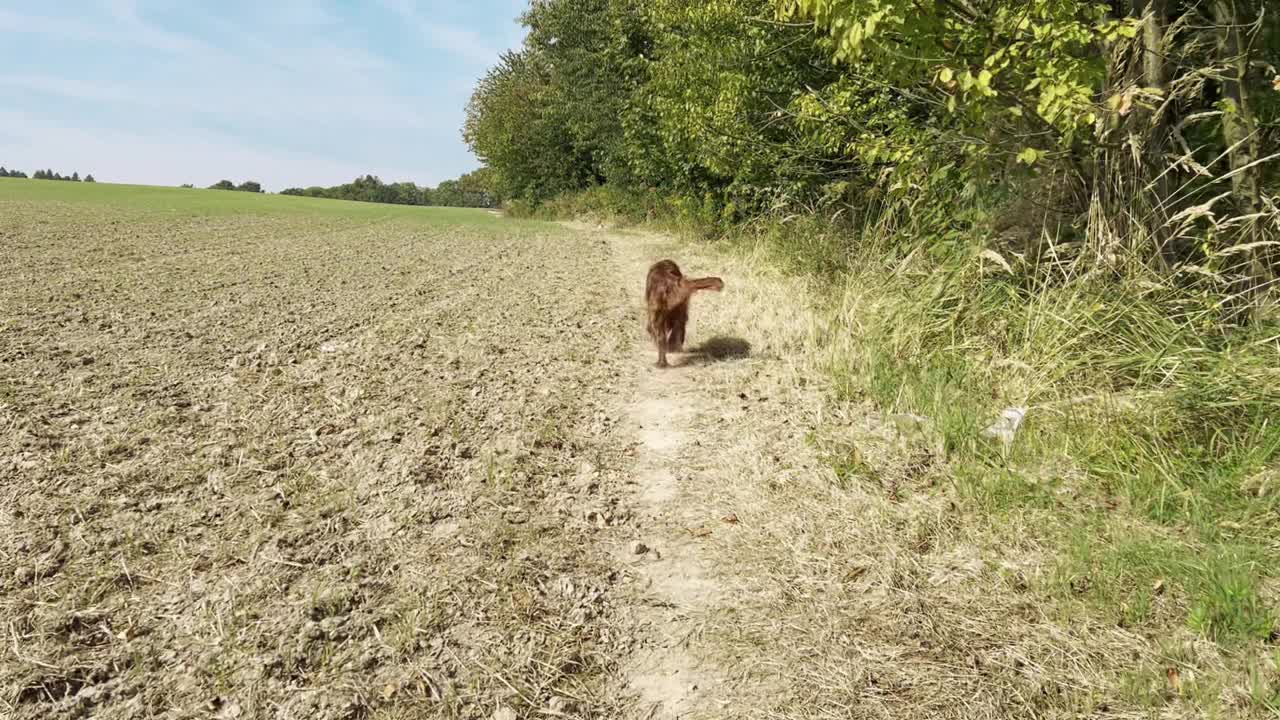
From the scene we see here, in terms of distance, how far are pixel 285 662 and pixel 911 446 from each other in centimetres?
302

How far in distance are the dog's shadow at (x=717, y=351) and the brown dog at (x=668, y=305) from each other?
0.20m

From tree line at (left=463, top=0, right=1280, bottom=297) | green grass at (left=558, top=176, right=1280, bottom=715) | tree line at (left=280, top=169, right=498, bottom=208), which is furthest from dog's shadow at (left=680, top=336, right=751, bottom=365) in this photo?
tree line at (left=280, top=169, right=498, bottom=208)

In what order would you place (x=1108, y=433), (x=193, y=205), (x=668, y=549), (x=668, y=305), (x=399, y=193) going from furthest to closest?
(x=399, y=193) → (x=193, y=205) → (x=668, y=305) → (x=1108, y=433) → (x=668, y=549)

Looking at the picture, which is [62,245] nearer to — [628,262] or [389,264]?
[389,264]

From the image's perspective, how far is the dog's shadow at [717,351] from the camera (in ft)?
18.9

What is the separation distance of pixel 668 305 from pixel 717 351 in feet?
2.75

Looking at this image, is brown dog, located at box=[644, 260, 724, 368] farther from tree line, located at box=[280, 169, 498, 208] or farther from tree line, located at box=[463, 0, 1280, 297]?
A: tree line, located at box=[280, 169, 498, 208]

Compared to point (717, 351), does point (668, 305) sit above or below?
above

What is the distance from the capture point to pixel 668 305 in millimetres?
5383

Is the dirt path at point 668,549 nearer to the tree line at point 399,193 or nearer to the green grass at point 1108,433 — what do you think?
the green grass at point 1108,433

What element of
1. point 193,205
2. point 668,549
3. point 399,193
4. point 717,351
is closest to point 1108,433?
point 668,549

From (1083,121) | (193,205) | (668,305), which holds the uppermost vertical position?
(193,205)

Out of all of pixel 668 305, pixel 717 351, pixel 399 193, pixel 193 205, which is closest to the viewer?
pixel 668 305

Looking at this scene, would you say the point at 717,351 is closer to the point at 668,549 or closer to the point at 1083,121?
Answer: the point at 1083,121
